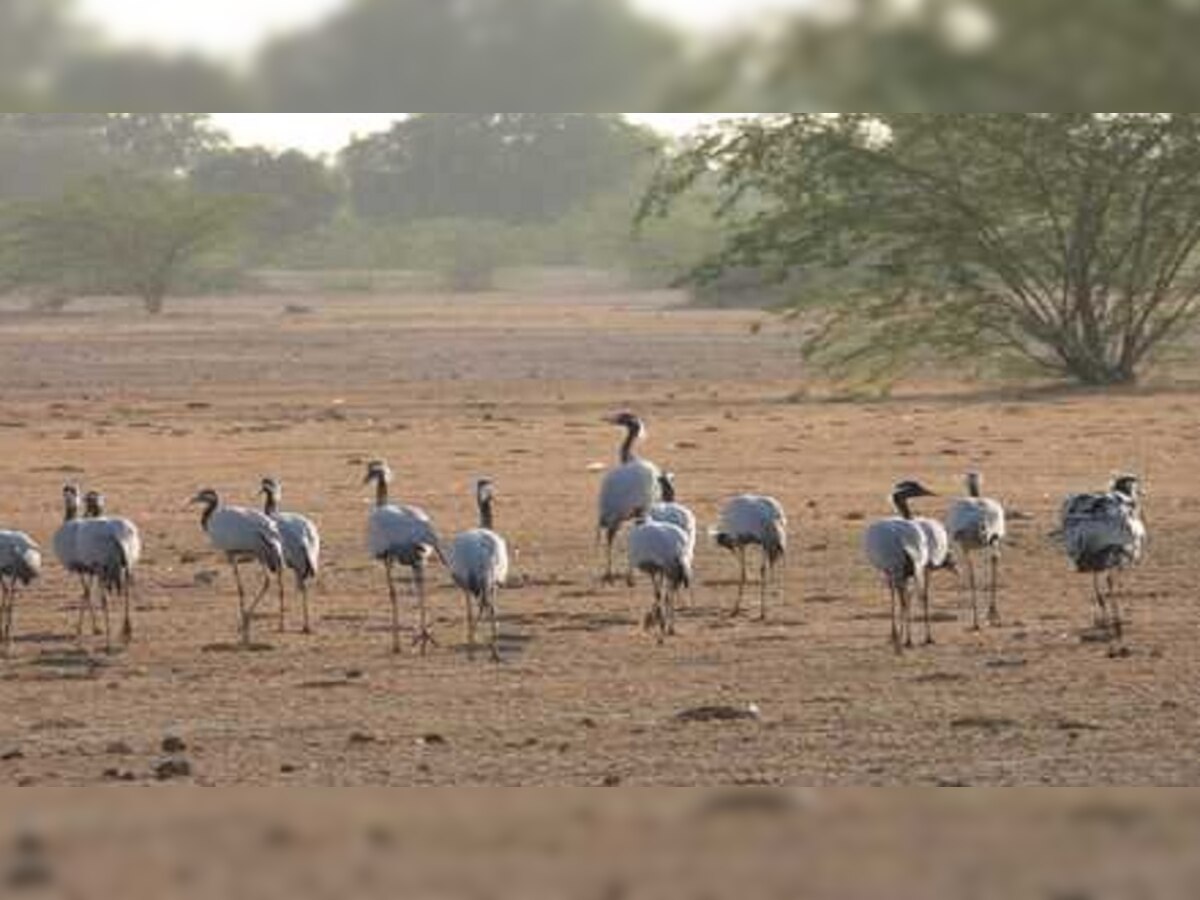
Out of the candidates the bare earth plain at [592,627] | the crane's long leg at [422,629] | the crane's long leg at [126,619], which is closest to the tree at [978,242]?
the bare earth plain at [592,627]

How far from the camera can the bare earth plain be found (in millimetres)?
8797

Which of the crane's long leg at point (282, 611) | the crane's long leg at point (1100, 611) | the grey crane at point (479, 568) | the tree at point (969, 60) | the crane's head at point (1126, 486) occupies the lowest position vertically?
the crane's long leg at point (1100, 611)

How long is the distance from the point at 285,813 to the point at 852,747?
5.53 meters

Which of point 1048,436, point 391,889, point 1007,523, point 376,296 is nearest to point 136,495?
point 1007,523

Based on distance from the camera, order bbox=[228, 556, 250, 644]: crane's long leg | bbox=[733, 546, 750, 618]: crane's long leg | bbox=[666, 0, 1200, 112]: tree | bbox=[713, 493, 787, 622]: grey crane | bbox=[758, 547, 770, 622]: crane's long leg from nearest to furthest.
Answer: bbox=[666, 0, 1200, 112]: tree < bbox=[228, 556, 250, 644]: crane's long leg < bbox=[758, 547, 770, 622]: crane's long leg < bbox=[733, 546, 750, 618]: crane's long leg < bbox=[713, 493, 787, 622]: grey crane

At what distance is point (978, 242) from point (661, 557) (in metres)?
22.6

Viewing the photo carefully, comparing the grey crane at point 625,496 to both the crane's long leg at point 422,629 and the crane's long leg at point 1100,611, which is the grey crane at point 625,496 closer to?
the crane's long leg at point 422,629

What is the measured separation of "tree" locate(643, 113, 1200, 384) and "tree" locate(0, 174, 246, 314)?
103 feet

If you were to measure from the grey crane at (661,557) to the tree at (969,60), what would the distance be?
10.6m

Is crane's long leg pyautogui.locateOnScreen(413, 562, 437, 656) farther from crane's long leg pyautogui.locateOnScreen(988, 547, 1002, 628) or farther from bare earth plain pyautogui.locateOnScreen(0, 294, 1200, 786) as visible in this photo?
crane's long leg pyautogui.locateOnScreen(988, 547, 1002, 628)

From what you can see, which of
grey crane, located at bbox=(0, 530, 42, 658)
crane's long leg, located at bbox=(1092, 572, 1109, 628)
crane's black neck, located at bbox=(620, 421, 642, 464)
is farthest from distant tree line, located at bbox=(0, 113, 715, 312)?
grey crane, located at bbox=(0, 530, 42, 658)

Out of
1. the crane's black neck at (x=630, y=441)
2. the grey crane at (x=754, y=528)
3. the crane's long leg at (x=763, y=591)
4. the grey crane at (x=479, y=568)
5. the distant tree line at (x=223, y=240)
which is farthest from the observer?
the distant tree line at (x=223, y=240)

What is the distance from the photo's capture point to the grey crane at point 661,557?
12.3m

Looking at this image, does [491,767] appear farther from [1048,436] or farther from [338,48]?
[1048,436]
